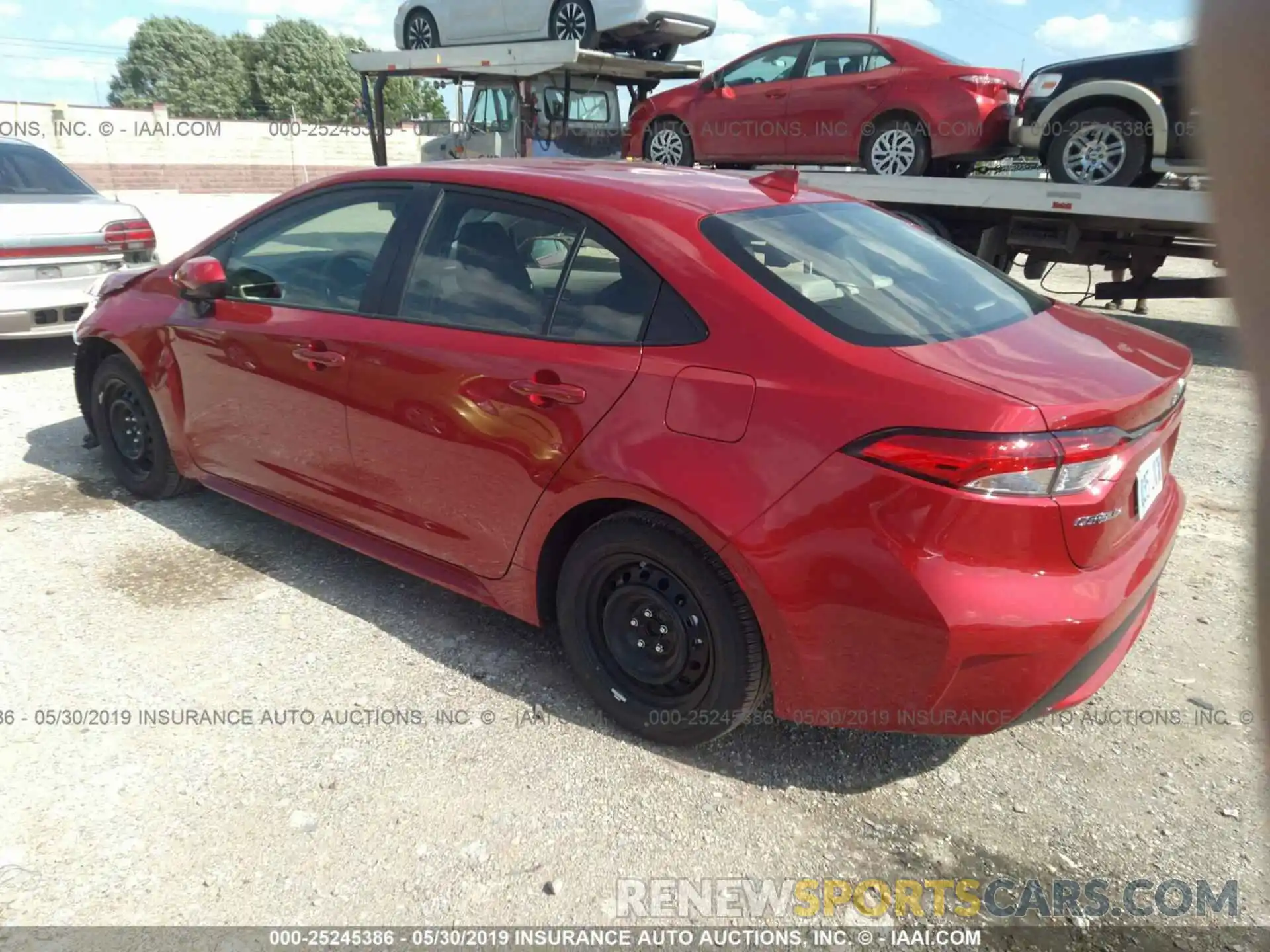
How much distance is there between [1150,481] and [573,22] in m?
11.9

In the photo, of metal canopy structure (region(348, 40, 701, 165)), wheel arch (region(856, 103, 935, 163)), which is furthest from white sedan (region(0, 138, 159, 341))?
wheel arch (region(856, 103, 935, 163))

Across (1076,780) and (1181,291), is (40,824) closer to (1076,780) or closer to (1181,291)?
(1076,780)

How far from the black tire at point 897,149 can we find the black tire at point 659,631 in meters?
7.18

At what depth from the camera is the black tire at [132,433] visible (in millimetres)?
4398

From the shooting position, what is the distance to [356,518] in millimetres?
3510

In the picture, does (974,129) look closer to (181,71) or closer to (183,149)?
(183,149)

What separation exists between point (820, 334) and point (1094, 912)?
→ 156 centimetres

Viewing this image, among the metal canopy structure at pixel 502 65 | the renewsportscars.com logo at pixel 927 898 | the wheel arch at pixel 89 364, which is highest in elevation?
the metal canopy structure at pixel 502 65

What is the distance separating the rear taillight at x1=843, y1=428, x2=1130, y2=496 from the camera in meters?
2.12

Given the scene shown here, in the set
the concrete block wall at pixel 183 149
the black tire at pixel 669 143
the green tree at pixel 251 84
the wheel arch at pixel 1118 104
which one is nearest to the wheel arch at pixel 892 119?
the wheel arch at pixel 1118 104

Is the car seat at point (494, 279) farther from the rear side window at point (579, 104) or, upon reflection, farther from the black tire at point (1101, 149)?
the rear side window at point (579, 104)

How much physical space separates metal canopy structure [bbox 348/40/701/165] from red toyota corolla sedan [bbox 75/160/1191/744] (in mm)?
8745

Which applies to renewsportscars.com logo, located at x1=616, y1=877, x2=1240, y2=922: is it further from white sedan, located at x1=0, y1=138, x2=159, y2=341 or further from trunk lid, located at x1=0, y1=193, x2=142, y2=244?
trunk lid, located at x1=0, y1=193, x2=142, y2=244

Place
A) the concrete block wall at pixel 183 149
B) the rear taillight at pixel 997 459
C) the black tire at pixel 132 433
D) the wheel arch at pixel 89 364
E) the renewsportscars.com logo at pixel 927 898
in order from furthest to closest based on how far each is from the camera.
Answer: the concrete block wall at pixel 183 149 < the wheel arch at pixel 89 364 < the black tire at pixel 132 433 < the renewsportscars.com logo at pixel 927 898 < the rear taillight at pixel 997 459
